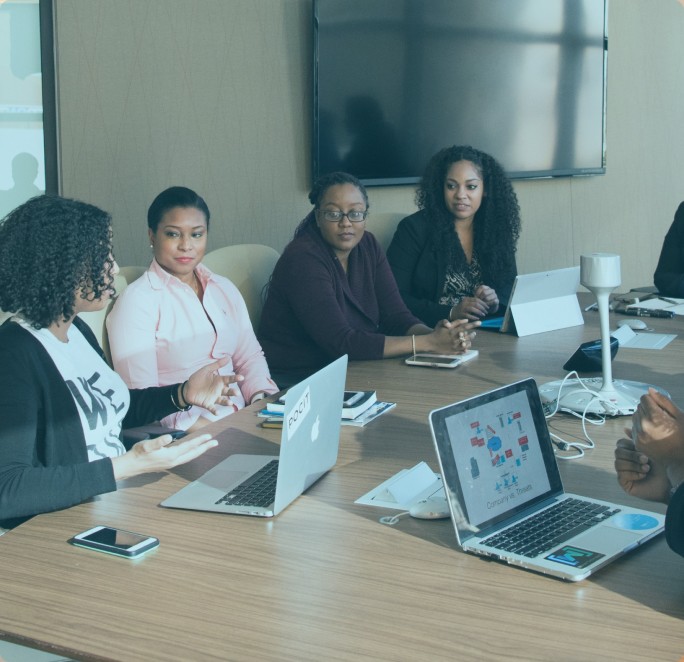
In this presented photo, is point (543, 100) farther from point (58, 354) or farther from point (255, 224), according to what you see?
point (58, 354)

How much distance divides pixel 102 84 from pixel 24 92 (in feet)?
0.95

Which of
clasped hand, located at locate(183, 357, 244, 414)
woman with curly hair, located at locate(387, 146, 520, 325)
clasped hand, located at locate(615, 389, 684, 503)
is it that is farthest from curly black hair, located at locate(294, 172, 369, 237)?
clasped hand, located at locate(615, 389, 684, 503)

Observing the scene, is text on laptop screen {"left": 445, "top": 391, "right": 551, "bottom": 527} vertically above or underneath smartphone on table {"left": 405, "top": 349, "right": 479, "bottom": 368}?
above

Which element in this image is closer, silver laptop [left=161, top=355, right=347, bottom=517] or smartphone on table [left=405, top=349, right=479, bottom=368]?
silver laptop [left=161, top=355, right=347, bottom=517]

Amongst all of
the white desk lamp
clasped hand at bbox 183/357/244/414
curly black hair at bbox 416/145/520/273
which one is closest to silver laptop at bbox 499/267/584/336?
curly black hair at bbox 416/145/520/273

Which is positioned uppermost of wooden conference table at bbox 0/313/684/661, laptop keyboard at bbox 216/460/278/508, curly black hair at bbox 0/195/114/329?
curly black hair at bbox 0/195/114/329

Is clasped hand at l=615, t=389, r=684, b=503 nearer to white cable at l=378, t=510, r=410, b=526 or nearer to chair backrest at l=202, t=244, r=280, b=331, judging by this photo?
white cable at l=378, t=510, r=410, b=526

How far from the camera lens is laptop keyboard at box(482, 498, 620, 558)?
135cm

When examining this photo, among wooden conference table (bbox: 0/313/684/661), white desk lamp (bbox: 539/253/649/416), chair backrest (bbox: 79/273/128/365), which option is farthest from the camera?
chair backrest (bbox: 79/273/128/365)

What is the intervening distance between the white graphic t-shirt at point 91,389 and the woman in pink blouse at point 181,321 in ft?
1.28

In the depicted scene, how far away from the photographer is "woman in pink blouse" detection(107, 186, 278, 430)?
2494 mm

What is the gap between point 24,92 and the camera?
10.5ft

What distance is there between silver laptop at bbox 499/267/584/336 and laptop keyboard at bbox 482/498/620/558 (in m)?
1.40

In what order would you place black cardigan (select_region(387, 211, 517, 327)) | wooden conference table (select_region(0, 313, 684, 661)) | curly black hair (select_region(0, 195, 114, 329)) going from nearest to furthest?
wooden conference table (select_region(0, 313, 684, 661)) < curly black hair (select_region(0, 195, 114, 329)) < black cardigan (select_region(387, 211, 517, 327))
